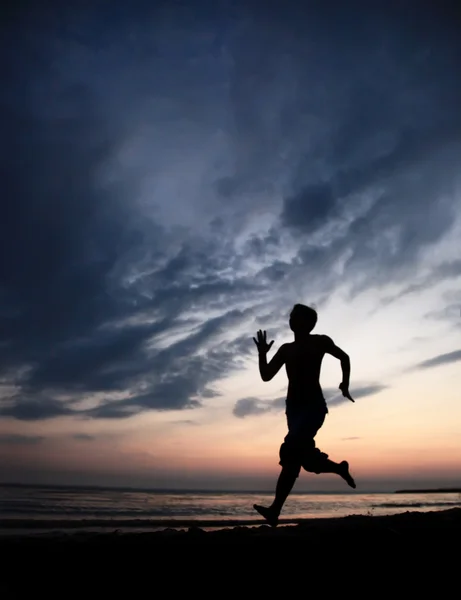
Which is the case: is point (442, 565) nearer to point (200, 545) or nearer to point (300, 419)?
point (200, 545)

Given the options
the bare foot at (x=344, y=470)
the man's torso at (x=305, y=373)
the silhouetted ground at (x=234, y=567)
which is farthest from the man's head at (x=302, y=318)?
the silhouetted ground at (x=234, y=567)

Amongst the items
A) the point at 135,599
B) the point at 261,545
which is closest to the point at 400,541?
the point at 261,545

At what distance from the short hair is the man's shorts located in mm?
991

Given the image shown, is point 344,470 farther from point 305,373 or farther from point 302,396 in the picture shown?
point 305,373

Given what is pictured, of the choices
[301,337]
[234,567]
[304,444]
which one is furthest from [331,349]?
[234,567]

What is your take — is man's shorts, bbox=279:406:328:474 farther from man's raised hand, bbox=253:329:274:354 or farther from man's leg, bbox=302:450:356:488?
Answer: man's raised hand, bbox=253:329:274:354

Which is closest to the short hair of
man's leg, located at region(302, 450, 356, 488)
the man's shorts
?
the man's shorts

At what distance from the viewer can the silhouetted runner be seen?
5.31m

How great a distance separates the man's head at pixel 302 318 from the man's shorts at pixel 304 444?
3.11ft

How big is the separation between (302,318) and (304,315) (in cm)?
5

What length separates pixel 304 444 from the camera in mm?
5324

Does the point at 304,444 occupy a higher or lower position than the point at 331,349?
lower

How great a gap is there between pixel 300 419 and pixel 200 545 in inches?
75.6

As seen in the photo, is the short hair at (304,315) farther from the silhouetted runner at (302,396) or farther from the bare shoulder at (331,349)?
the bare shoulder at (331,349)
